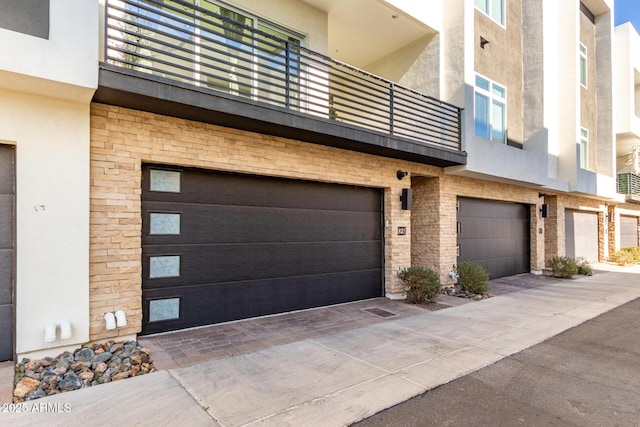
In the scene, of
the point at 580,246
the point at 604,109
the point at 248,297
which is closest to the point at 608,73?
the point at 604,109

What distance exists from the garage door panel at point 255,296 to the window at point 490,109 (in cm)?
530

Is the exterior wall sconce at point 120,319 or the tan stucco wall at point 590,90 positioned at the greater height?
the tan stucco wall at point 590,90

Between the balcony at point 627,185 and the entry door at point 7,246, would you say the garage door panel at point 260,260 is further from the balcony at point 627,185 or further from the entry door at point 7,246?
the balcony at point 627,185

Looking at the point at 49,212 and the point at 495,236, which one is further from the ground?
the point at 49,212

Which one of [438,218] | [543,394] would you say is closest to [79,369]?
[543,394]

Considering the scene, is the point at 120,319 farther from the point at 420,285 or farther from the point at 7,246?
the point at 420,285

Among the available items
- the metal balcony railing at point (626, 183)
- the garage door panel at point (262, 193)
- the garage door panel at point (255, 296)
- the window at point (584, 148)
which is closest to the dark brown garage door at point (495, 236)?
the garage door panel at point (262, 193)

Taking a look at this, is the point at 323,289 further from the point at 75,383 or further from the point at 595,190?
the point at 595,190

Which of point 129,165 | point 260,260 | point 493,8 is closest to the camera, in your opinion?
point 129,165

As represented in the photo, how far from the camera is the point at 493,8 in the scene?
1009 centimetres

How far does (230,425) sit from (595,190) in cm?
1634

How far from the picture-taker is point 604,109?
15.7m

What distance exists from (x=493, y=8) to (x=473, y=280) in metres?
7.77

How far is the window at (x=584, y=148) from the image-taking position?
14117mm
